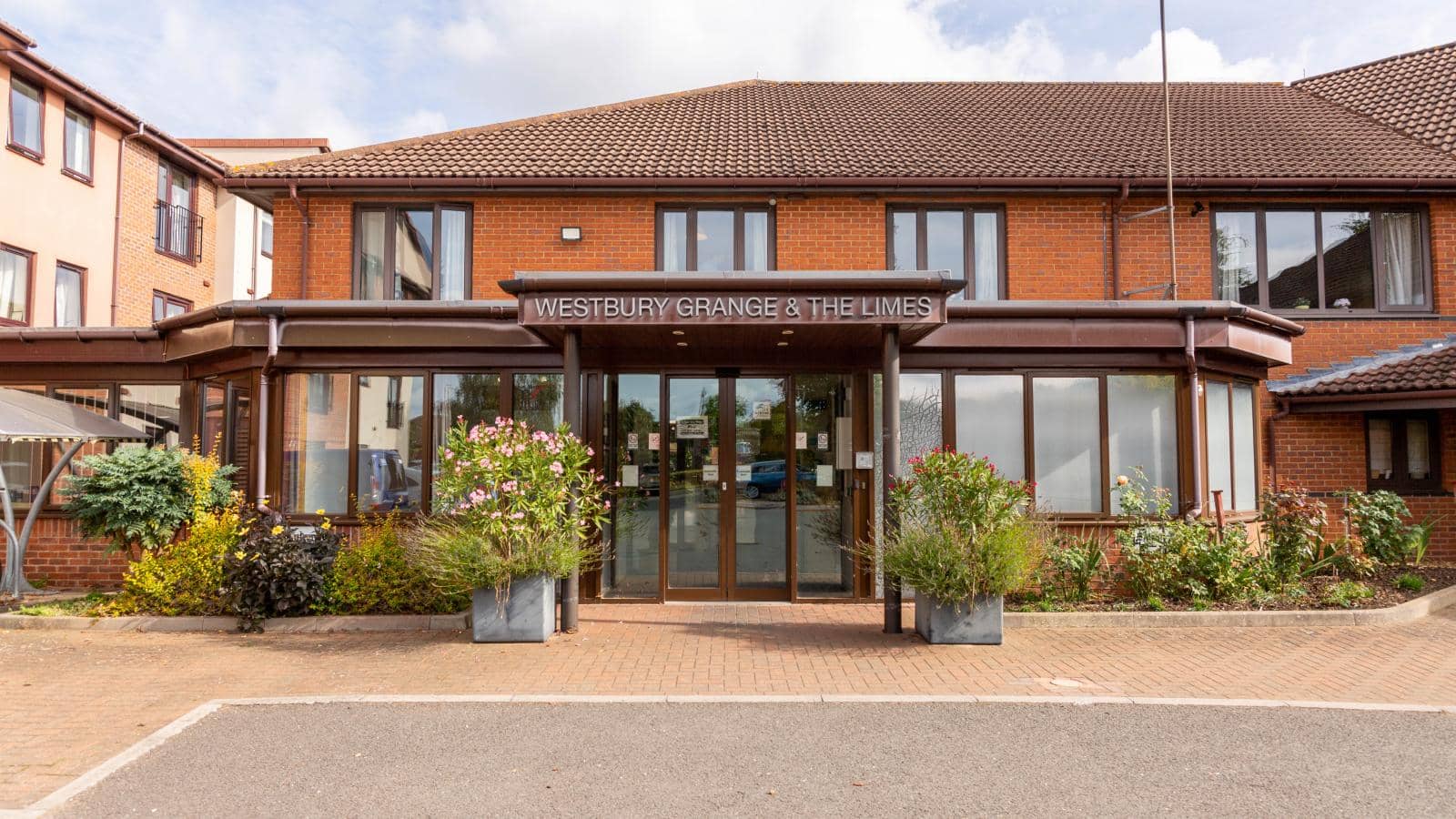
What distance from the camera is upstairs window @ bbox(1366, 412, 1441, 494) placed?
11938mm

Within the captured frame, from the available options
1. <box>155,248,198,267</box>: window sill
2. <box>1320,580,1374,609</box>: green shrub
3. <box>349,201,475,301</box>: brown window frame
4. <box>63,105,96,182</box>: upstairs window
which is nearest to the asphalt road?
<box>1320,580,1374,609</box>: green shrub

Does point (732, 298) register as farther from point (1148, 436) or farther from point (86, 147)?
point (86, 147)

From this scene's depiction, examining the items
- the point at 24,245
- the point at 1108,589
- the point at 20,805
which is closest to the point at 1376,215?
the point at 1108,589

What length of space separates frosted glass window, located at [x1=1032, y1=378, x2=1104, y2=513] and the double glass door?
7.31 ft

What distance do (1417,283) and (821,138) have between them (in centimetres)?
887

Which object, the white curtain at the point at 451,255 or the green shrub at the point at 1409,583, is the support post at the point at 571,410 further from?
the green shrub at the point at 1409,583

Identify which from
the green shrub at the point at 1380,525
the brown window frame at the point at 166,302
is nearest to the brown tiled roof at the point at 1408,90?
the green shrub at the point at 1380,525

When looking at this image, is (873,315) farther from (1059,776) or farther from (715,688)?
(1059,776)

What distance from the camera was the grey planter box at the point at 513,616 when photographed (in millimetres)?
7824

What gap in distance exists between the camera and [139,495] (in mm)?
8930

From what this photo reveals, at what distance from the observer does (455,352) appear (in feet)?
32.6

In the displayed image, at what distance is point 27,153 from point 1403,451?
23.5 m

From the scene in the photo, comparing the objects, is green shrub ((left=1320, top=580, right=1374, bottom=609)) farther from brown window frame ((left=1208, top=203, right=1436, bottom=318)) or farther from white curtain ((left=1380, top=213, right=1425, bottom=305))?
white curtain ((left=1380, top=213, right=1425, bottom=305))

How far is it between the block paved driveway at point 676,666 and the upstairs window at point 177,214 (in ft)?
50.9
